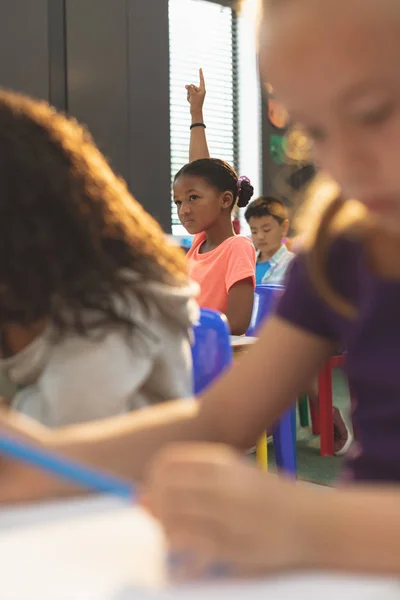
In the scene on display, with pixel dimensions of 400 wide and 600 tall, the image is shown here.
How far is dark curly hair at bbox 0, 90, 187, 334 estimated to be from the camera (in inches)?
28.3

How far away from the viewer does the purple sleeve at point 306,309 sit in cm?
57

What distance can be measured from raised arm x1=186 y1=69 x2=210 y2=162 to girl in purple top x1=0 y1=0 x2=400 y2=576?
7.91 feet

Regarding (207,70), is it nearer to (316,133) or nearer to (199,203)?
(199,203)

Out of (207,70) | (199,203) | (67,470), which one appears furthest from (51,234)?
(207,70)

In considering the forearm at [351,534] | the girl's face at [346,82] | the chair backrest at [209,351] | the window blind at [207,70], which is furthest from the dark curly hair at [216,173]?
the forearm at [351,534]

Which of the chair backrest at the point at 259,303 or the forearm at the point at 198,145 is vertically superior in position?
the forearm at the point at 198,145

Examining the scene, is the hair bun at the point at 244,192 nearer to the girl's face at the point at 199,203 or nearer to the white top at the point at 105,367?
the girl's face at the point at 199,203

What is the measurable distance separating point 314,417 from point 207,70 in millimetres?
2129

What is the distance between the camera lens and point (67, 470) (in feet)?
1.27

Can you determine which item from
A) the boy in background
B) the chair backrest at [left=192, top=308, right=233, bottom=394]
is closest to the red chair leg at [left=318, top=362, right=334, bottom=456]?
the boy in background

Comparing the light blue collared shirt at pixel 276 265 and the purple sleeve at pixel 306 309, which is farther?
the light blue collared shirt at pixel 276 265

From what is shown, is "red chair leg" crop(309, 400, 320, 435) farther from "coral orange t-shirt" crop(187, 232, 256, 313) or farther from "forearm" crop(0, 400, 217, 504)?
"forearm" crop(0, 400, 217, 504)

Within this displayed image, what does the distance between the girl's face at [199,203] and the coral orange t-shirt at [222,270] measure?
135 millimetres

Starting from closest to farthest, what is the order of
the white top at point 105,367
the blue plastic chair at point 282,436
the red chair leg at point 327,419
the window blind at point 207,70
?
the white top at point 105,367
the blue plastic chair at point 282,436
the red chair leg at point 327,419
the window blind at point 207,70
